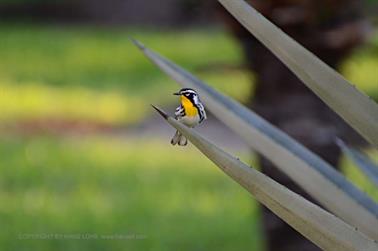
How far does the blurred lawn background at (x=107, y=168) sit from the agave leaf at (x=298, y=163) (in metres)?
1.57

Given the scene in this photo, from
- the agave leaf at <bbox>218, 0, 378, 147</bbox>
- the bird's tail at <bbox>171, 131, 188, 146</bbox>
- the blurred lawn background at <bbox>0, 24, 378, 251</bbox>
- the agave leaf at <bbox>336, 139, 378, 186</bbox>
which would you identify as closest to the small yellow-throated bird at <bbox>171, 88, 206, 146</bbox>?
the bird's tail at <bbox>171, 131, 188, 146</bbox>

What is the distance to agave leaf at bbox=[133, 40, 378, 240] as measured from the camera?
259 centimetres

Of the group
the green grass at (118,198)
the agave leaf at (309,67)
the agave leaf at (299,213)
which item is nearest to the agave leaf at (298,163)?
the agave leaf at (309,67)

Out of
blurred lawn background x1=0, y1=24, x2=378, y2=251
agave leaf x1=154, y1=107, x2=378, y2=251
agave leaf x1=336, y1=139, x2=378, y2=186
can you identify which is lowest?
blurred lawn background x1=0, y1=24, x2=378, y2=251

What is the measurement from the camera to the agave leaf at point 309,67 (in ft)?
6.91

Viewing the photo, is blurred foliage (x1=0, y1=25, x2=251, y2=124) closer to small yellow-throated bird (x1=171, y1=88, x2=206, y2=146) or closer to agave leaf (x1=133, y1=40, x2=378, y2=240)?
agave leaf (x1=133, y1=40, x2=378, y2=240)

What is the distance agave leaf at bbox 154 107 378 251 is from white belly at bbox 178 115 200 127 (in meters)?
0.18

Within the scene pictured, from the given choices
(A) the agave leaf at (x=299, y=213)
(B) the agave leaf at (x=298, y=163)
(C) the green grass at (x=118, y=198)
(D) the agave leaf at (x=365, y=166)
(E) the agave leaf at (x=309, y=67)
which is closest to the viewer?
(A) the agave leaf at (x=299, y=213)

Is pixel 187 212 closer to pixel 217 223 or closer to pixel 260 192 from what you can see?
pixel 217 223

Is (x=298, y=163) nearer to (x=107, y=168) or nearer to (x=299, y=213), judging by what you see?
(x=299, y=213)

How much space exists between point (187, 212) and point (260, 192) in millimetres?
4827

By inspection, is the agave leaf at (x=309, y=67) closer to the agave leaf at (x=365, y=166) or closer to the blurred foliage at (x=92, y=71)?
the agave leaf at (x=365, y=166)

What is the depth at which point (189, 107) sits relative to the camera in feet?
5.91

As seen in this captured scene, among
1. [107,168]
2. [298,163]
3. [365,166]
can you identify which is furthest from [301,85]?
[107,168]
